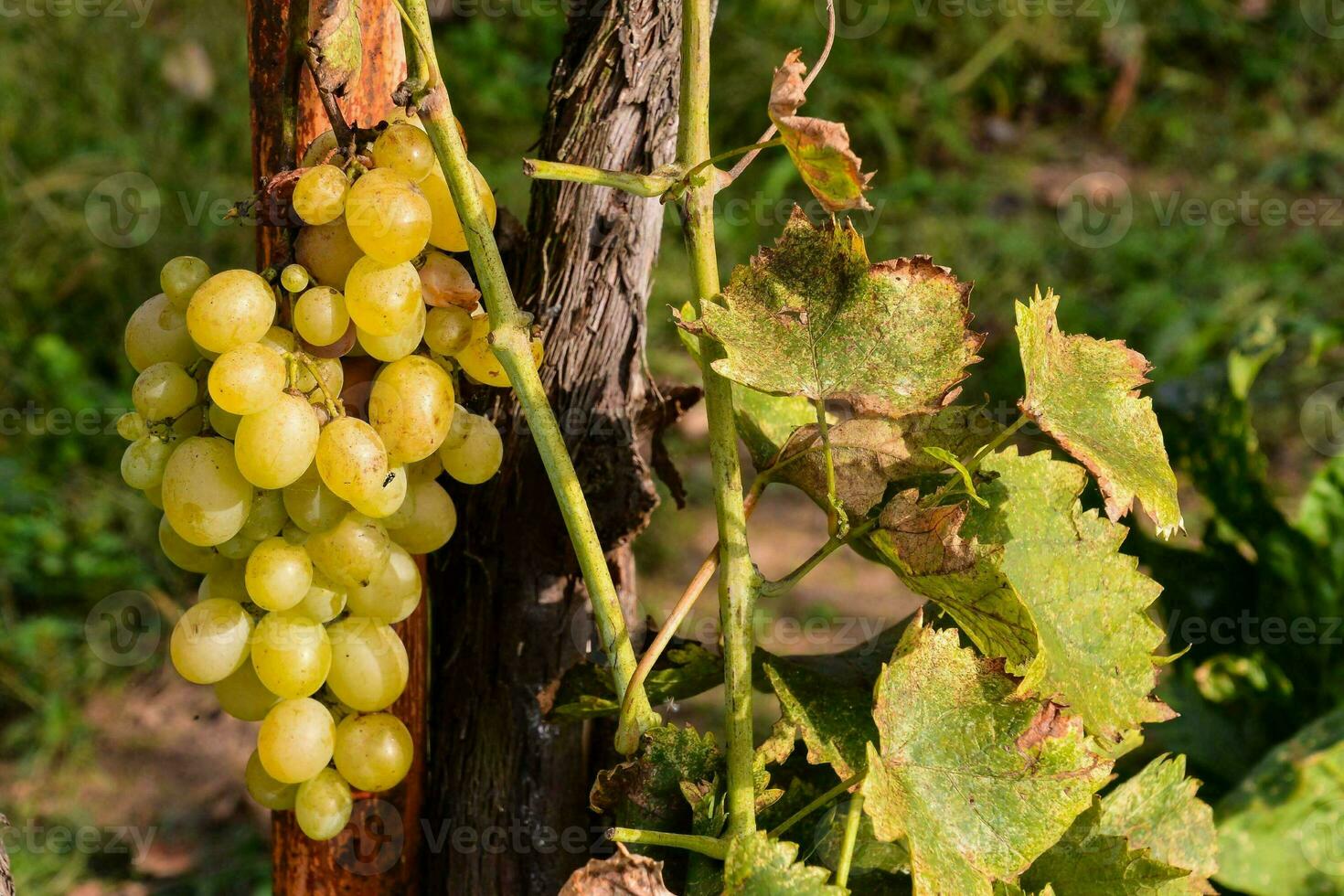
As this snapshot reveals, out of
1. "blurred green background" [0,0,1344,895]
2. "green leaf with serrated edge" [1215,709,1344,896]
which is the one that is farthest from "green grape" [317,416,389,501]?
"blurred green background" [0,0,1344,895]

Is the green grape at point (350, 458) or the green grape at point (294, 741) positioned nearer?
the green grape at point (350, 458)

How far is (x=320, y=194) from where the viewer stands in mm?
716

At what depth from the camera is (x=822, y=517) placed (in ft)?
9.20

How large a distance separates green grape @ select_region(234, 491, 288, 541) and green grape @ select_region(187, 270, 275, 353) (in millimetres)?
111

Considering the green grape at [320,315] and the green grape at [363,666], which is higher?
the green grape at [320,315]

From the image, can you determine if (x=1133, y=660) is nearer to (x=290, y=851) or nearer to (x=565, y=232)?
(x=565, y=232)

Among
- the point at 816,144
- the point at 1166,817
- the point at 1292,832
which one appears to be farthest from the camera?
the point at 1292,832

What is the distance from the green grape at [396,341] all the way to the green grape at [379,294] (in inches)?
0.5

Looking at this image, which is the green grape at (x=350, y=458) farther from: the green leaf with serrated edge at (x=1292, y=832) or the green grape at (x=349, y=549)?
the green leaf with serrated edge at (x=1292, y=832)

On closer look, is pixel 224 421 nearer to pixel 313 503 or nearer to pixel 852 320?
pixel 313 503

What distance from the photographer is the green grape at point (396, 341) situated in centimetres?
76

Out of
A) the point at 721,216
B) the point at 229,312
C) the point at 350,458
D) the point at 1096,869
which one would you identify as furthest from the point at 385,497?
the point at 721,216

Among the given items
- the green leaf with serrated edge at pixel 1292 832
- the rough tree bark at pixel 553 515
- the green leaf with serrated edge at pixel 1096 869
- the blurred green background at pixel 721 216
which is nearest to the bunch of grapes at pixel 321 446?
the rough tree bark at pixel 553 515

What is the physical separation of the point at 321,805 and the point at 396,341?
364 mm
